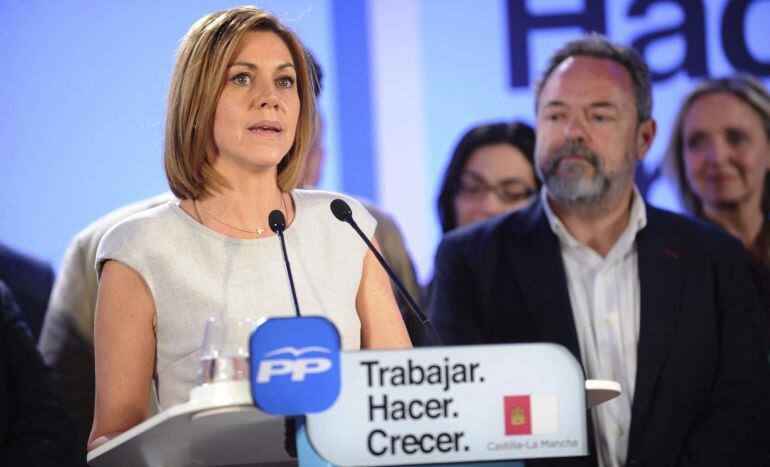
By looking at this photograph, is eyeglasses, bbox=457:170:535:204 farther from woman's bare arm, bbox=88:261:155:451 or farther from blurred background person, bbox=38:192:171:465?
woman's bare arm, bbox=88:261:155:451

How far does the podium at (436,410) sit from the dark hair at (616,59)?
234cm

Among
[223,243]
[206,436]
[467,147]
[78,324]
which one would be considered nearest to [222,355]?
[206,436]

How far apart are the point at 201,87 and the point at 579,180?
165cm

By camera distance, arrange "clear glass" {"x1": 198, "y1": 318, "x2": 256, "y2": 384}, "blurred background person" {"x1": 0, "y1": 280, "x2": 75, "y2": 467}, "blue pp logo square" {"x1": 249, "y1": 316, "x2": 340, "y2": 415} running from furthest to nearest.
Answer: "blurred background person" {"x1": 0, "y1": 280, "x2": 75, "y2": 467}
"clear glass" {"x1": 198, "y1": 318, "x2": 256, "y2": 384}
"blue pp logo square" {"x1": 249, "y1": 316, "x2": 340, "y2": 415}

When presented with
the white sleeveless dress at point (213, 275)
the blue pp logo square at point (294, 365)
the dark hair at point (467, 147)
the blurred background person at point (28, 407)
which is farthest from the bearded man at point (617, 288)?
the blue pp logo square at point (294, 365)

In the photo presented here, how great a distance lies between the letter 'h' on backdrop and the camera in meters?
1.78

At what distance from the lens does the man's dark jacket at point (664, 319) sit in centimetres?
346

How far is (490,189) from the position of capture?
4.67 m

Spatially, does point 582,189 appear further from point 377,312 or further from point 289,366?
point 289,366

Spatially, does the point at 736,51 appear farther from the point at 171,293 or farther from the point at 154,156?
the point at 171,293

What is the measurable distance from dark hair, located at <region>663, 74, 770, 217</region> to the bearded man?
27.4 inches

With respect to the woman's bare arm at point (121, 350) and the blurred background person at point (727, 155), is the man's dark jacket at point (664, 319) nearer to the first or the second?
the blurred background person at point (727, 155)

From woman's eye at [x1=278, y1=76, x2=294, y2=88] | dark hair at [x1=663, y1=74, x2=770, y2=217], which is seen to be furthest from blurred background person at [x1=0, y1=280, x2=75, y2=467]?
dark hair at [x1=663, y1=74, x2=770, y2=217]

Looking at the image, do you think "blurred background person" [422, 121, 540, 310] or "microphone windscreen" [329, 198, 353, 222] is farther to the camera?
"blurred background person" [422, 121, 540, 310]
